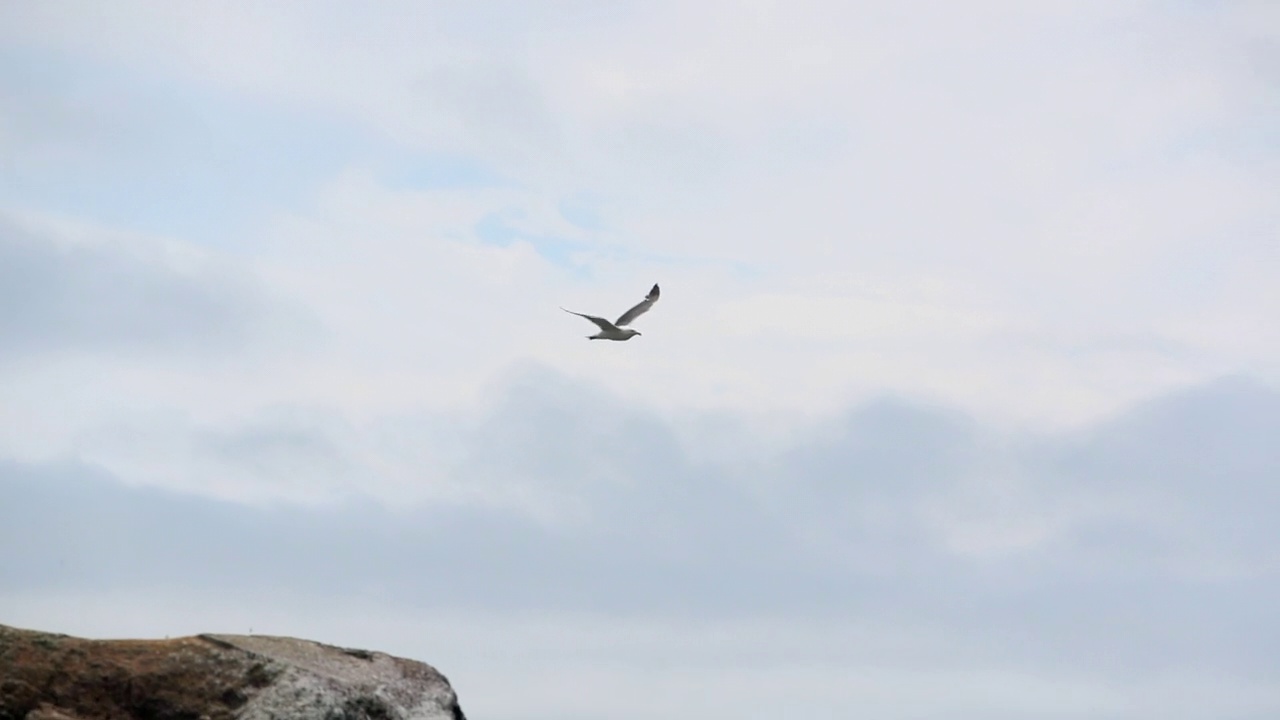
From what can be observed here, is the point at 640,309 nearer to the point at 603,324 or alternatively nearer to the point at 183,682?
the point at 603,324

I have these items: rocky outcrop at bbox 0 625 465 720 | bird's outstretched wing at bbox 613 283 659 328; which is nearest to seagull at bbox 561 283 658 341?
bird's outstretched wing at bbox 613 283 659 328

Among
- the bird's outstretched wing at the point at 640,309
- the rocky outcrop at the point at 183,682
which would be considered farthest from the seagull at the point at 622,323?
the rocky outcrop at the point at 183,682

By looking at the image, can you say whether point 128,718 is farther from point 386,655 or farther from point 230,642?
point 386,655

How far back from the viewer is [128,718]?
109 feet

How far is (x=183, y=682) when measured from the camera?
110 feet

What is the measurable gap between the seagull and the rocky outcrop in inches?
882

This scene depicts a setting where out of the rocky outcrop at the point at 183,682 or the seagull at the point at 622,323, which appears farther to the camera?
the seagull at the point at 622,323

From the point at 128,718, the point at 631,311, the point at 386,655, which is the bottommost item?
the point at 128,718

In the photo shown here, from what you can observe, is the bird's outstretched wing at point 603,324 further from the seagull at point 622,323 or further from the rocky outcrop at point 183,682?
the rocky outcrop at point 183,682

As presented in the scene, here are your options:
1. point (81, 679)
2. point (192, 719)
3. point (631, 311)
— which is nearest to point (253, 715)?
point (192, 719)

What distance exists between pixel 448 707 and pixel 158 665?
5.43 metres

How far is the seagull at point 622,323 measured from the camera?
188 ft

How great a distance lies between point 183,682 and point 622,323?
2727 cm

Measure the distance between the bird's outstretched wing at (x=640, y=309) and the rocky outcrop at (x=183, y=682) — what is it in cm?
2512
